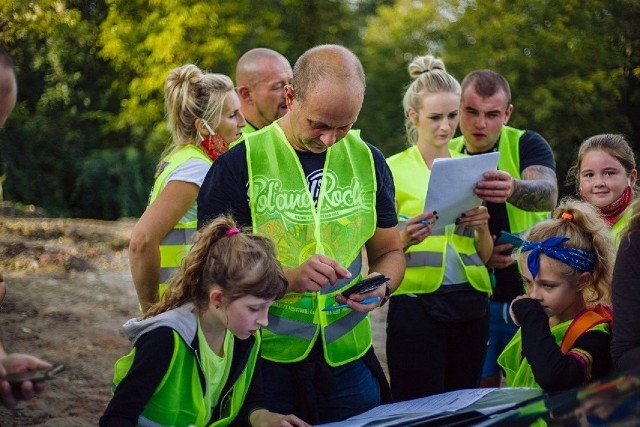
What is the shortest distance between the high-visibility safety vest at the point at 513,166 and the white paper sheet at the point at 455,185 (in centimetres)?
63

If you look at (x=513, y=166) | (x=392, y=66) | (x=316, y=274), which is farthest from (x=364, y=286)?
(x=392, y=66)

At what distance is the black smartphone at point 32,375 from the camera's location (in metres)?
2.44

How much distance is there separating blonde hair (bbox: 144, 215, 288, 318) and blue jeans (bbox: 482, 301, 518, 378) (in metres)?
2.27

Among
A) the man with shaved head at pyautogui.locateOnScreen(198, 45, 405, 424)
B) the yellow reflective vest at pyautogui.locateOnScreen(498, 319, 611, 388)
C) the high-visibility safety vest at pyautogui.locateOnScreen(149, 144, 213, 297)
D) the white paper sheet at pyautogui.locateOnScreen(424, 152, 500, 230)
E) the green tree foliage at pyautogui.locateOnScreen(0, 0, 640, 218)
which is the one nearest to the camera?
the man with shaved head at pyautogui.locateOnScreen(198, 45, 405, 424)

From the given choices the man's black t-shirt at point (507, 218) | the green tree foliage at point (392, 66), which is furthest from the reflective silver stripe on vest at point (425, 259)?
the green tree foliage at point (392, 66)

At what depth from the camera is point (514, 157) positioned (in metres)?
5.11

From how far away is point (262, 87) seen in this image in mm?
5348

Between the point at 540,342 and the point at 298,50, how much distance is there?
837 inches

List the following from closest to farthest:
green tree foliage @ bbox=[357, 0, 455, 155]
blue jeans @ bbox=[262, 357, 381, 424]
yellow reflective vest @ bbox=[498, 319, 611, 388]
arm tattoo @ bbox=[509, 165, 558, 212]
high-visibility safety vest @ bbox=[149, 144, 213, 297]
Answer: blue jeans @ bbox=[262, 357, 381, 424], yellow reflective vest @ bbox=[498, 319, 611, 388], high-visibility safety vest @ bbox=[149, 144, 213, 297], arm tattoo @ bbox=[509, 165, 558, 212], green tree foliage @ bbox=[357, 0, 455, 155]

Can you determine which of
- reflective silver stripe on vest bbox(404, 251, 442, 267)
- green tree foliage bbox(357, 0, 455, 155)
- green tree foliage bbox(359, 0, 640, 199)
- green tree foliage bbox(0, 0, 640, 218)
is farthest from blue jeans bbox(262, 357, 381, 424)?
green tree foliage bbox(357, 0, 455, 155)

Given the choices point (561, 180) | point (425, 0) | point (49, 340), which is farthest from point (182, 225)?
point (425, 0)

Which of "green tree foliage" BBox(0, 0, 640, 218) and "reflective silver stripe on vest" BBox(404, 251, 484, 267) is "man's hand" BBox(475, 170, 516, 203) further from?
"green tree foliage" BBox(0, 0, 640, 218)

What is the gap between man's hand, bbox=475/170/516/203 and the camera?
4301mm

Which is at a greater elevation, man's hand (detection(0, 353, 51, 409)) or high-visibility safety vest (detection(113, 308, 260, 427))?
man's hand (detection(0, 353, 51, 409))
